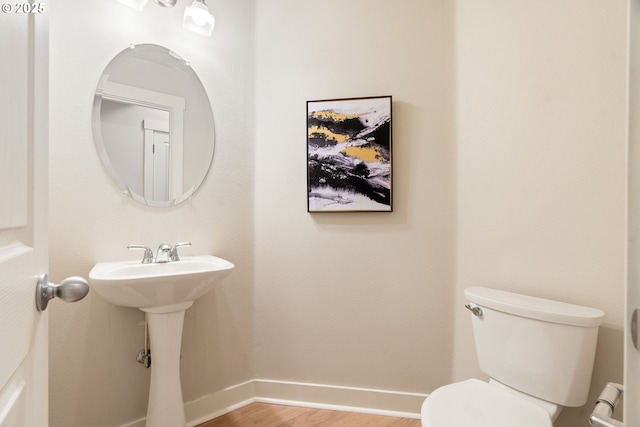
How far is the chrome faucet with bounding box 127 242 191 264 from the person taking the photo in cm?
160

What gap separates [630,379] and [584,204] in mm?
1137

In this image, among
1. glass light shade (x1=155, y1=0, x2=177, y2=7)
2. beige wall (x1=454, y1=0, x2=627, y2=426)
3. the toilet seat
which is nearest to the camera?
the toilet seat

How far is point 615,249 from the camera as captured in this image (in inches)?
49.8

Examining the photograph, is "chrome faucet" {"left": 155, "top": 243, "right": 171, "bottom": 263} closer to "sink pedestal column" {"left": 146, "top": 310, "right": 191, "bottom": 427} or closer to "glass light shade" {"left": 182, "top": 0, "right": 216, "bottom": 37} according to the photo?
"sink pedestal column" {"left": 146, "top": 310, "right": 191, "bottom": 427}

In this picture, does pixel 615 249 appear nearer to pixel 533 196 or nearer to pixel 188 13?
pixel 533 196

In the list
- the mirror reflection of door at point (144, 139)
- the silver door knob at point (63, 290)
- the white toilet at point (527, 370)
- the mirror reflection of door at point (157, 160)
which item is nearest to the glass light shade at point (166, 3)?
the mirror reflection of door at point (144, 139)

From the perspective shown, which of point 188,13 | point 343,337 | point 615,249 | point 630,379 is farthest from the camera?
point 343,337

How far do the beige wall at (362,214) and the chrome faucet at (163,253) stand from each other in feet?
0.30

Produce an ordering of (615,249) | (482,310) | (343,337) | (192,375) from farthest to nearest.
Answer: (343,337) < (192,375) < (482,310) < (615,249)

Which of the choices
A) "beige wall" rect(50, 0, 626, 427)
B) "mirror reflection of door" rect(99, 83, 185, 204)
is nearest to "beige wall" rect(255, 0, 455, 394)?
"beige wall" rect(50, 0, 626, 427)

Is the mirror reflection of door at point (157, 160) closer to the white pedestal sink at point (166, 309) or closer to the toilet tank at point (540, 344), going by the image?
the white pedestal sink at point (166, 309)

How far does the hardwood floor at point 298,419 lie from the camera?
179 centimetres

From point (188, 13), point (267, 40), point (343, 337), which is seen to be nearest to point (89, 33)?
point (188, 13)

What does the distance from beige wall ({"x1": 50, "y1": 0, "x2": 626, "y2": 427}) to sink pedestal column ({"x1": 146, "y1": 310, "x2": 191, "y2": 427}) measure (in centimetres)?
17
